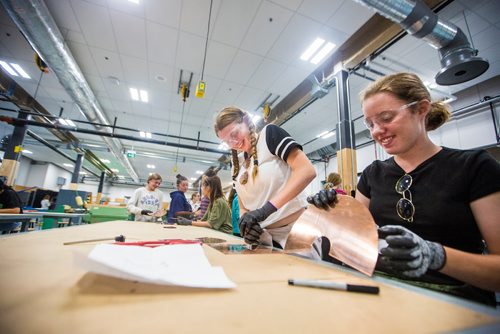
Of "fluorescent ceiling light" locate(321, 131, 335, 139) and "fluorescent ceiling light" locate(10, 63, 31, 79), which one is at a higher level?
"fluorescent ceiling light" locate(10, 63, 31, 79)

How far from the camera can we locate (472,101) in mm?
4219

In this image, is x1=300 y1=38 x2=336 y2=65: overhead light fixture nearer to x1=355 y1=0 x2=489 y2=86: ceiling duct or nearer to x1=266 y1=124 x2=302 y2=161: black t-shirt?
x1=355 y1=0 x2=489 y2=86: ceiling duct

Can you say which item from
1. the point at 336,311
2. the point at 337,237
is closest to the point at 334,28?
the point at 337,237

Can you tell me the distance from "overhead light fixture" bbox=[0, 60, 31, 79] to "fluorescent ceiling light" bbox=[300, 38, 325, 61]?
557 centimetres

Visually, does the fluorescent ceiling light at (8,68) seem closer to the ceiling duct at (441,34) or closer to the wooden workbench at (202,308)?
the wooden workbench at (202,308)

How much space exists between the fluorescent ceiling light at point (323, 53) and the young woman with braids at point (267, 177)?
2778 millimetres

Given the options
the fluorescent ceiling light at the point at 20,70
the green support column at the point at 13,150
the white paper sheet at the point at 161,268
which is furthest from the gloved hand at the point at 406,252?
the green support column at the point at 13,150

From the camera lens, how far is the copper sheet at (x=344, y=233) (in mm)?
579

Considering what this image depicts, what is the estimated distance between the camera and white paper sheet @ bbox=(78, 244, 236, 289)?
0.34m

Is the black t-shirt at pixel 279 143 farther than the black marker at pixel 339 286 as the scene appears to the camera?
Yes

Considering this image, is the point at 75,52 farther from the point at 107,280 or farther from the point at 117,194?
the point at 117,194

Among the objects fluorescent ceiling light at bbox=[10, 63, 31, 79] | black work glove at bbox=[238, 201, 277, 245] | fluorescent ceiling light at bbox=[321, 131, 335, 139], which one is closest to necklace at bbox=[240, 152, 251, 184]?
black work glove at bbox=[238, 201, 277, 245]

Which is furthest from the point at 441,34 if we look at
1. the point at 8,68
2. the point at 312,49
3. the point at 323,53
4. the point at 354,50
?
the point at 8,68

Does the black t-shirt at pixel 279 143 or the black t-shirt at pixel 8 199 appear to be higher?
the black t-shirt at pixel 279 143
